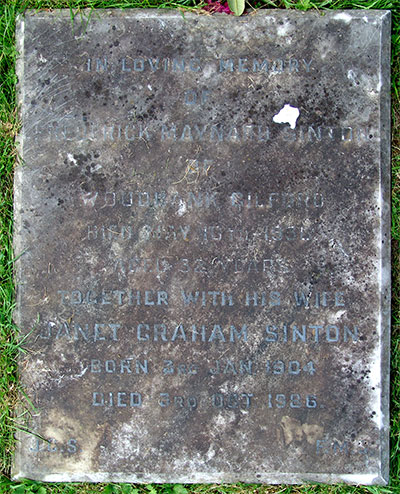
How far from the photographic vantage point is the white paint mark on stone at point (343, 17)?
2.34m

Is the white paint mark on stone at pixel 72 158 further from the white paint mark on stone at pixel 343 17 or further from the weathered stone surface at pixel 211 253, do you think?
the white paint mark on stone at pixel 343 17

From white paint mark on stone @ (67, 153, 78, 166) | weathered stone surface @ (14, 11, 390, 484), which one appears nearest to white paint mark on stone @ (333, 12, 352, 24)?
weathered stone surface @ (14, 11, 390, 484)

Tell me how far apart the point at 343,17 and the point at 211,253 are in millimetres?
1442

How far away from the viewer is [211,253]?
233 centimetres

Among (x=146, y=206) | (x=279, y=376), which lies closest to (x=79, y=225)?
(x=146, y=206)

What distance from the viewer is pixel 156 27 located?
2354 millimetres

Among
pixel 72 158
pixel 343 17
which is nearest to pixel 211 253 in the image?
pixel 72 158

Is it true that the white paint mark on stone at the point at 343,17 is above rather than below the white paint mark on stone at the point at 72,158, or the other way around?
above

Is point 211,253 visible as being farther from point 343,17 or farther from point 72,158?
point 343,17

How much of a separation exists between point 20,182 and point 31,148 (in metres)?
0.19

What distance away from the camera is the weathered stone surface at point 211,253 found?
231 centimetres

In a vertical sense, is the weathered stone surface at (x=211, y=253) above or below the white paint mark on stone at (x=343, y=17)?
below

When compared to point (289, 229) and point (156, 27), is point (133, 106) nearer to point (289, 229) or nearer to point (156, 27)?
point (156, 27)

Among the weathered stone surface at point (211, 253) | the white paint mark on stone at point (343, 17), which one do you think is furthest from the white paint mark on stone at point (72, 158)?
the white paint mark on stone at point (343, 17)
